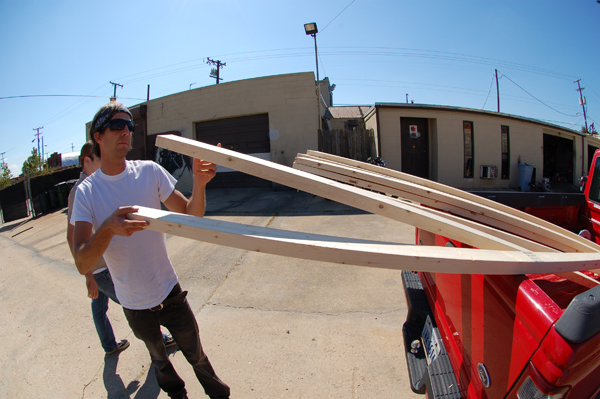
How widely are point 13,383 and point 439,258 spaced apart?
11.7 feet

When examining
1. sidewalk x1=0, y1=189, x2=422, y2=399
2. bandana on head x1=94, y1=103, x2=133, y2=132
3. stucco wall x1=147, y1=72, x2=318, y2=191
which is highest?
stucco wall x1=147, y1=72, x2=318, y2=191

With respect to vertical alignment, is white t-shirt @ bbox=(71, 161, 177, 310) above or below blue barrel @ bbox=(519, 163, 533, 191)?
above

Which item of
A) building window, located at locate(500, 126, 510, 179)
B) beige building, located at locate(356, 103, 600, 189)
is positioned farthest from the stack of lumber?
building window, located at locate(500, 126, 510, 179)

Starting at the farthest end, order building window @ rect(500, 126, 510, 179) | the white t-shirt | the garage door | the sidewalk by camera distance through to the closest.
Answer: building window @ rect(500, 126, 510, 179)
the garage door
the sidewalk
the white t-shirt

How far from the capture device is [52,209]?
10703 millimetres

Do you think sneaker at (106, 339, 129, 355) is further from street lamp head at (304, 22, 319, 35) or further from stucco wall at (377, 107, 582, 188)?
street lamp head at (304, 22, 319, 35)

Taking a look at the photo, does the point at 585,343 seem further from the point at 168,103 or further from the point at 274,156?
the point at 168,103

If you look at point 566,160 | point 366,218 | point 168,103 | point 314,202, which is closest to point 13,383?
point 366,218

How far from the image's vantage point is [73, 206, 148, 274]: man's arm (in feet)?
4.00

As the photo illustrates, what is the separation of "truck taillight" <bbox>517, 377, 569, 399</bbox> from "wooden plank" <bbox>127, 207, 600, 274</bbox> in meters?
0.38

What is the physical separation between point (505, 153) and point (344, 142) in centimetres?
785

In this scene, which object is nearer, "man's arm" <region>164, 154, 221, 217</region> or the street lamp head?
"man's arm" <region>164, 154, 221, 217</region>

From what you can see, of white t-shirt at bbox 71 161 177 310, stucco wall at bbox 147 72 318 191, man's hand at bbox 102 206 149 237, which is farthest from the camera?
stucco wall at bbox 147 72 318 191

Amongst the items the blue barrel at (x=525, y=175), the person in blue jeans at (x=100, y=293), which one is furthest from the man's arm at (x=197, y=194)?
the blue barrel at (x=525, y=175)
